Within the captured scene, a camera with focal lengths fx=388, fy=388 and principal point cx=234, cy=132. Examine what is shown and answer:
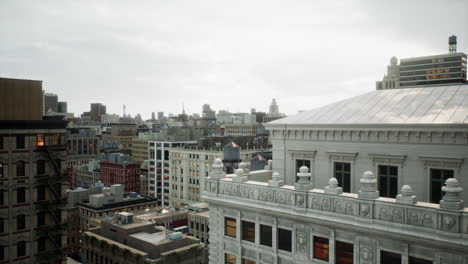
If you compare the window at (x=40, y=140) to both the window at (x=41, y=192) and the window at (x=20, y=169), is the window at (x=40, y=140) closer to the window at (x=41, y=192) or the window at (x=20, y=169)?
→ the window at (x=20, y=169)

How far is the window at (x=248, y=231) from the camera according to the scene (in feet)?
90.4

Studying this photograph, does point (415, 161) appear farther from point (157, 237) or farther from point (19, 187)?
point (157, 237)

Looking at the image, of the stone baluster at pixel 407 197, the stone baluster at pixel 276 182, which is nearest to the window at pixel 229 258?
the stone baluster at pixel 276 182

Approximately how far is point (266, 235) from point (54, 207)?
35.1 meters

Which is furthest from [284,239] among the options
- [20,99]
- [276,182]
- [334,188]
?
[20,99]

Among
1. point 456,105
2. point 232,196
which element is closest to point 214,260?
point 232,196

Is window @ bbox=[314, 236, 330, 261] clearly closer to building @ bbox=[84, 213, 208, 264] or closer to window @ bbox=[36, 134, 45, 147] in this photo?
window @ bbox=[36, 134, 45, 147]

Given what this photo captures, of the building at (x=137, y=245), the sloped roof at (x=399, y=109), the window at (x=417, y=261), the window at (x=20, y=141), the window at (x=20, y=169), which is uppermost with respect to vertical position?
the sloped roof at (x=399, y=109)

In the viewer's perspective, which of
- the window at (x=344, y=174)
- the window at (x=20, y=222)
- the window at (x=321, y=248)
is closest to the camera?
the window at (x=321, y=248)

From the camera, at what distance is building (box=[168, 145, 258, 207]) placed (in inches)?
5468

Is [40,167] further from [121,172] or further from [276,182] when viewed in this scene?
[121,172]

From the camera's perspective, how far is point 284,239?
84.9ft

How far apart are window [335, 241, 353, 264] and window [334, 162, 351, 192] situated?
18.6 ft

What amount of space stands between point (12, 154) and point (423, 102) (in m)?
45.5
